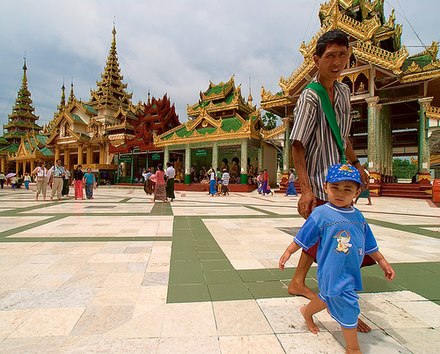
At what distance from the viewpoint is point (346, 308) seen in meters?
1.33

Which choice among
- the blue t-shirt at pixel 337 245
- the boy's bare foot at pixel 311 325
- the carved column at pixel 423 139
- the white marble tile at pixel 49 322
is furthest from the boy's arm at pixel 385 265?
the carved column at pixel 423 139

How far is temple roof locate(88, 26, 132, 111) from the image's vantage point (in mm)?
34031

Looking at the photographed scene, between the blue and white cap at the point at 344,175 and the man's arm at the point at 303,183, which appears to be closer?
the blue and white cap at the point at 344,175

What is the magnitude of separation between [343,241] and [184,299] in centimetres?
120

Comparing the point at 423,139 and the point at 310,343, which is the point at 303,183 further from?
the point at 423,139

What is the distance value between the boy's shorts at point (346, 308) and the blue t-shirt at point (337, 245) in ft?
0.10

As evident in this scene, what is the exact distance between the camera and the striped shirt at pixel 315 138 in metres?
1.80

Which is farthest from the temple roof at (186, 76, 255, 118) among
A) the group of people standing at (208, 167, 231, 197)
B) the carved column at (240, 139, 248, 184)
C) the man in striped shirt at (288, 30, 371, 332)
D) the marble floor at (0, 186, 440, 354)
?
the man in striped shirt at (288, 30, 371, 332)

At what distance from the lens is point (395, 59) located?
14.1 meters

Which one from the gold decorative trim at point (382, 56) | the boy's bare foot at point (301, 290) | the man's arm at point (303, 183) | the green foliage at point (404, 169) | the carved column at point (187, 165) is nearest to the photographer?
the man's arm at point (303, 183)

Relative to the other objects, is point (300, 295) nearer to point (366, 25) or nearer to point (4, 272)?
point (4, 272)

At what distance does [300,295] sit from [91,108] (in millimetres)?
37416

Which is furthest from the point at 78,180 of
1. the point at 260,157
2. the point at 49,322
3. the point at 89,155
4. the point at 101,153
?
the point at 89,155

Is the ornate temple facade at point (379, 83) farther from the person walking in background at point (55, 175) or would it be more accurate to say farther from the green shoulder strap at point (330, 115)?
the green shoulder strap at point (330, 115)
